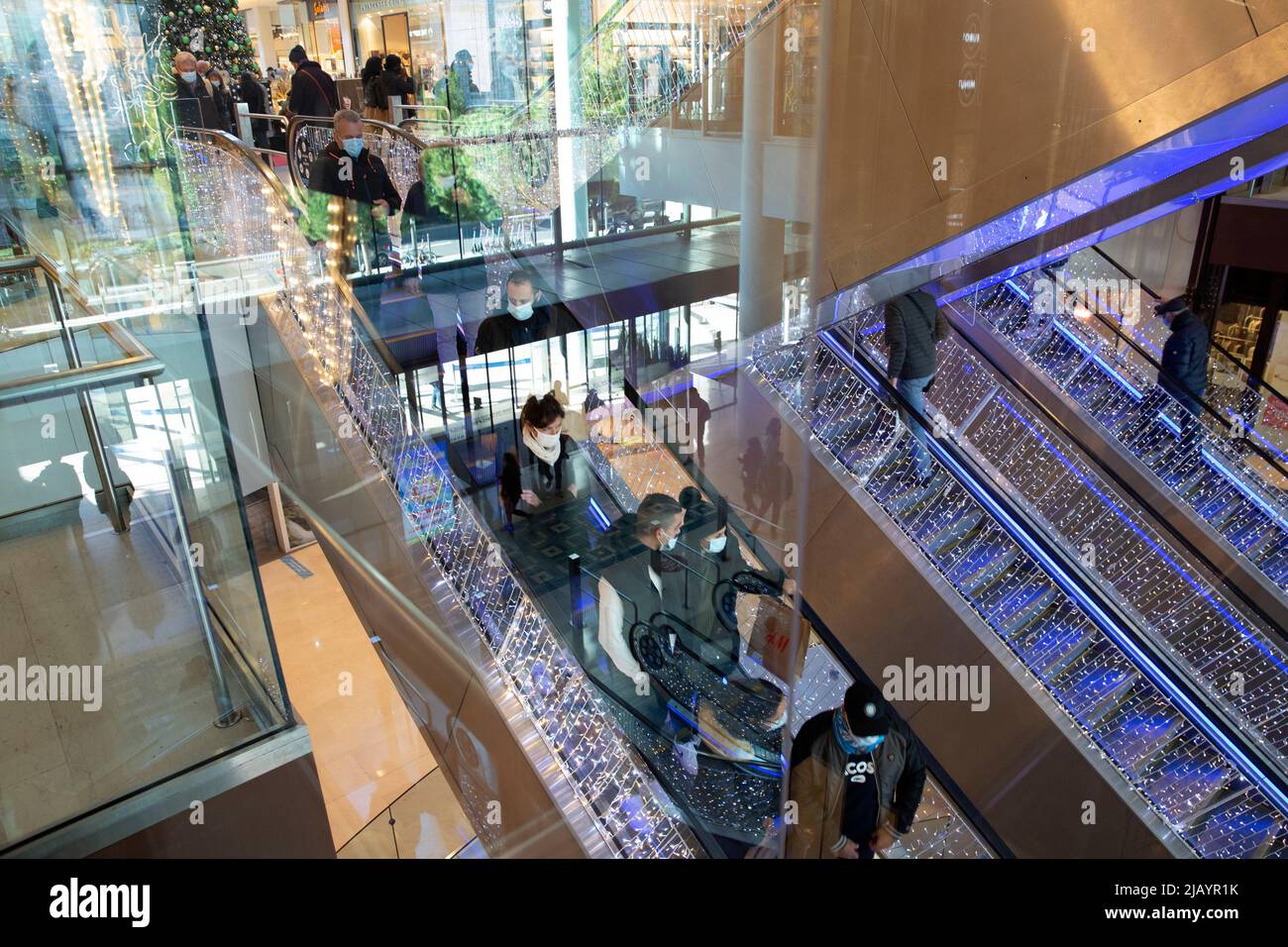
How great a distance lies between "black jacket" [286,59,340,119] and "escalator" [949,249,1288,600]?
163 inches

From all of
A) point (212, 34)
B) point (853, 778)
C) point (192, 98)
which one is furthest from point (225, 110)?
point (853, 778)

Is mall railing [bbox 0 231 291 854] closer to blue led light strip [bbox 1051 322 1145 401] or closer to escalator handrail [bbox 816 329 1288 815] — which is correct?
escalator handrail [bbox 816 329 1288 815]

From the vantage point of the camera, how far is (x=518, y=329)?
4.72 meters

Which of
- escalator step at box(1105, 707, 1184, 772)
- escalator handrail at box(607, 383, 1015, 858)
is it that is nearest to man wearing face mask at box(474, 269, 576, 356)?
escalator handrail at box(607, 383, 1015, 858)

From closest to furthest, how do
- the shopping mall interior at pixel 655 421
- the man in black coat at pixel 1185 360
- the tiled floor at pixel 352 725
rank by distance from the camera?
the shopping mall interior at pixel 655 421
the man in black coat at pixel 1185 360
the tiled floor at pixel 352 725

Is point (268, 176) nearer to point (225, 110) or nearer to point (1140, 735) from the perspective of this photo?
point (225, 110)

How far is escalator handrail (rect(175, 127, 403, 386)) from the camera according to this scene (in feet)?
15.8

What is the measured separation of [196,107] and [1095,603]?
5.54 metres

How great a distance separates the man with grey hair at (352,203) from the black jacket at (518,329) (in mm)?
790

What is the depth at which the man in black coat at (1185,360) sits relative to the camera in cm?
515

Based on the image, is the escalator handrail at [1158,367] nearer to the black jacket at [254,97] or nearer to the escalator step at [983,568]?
the escalator step at [983,568]

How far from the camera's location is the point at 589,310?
4.87 metres

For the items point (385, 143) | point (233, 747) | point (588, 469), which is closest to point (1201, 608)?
point (588, 469)

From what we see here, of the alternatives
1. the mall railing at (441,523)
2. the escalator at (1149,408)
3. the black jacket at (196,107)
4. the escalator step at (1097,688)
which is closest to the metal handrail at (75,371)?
the mall railing at (441,523)
